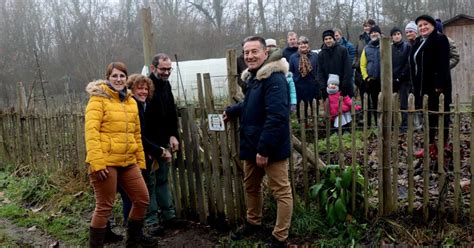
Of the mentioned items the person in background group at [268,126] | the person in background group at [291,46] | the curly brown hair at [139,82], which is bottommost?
the person in background group at [268,126]

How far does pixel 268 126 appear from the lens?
3.58 m

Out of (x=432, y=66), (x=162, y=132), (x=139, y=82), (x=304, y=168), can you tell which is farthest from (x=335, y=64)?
(x=139, y=82)

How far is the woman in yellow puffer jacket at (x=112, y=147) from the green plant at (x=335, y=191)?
1.68 m

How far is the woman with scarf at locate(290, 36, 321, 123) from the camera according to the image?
23.7 ft

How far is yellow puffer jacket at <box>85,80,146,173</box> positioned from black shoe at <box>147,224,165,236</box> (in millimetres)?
942

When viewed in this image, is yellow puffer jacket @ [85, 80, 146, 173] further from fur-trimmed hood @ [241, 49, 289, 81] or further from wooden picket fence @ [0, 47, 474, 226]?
fur-trimmed hood @ [241, 49, 289, 81]

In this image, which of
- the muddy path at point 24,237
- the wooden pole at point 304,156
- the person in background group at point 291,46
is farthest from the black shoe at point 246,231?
the person in background group at point 291,46

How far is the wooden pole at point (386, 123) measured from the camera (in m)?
4.04

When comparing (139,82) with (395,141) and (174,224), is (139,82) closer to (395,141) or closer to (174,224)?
(174,224)

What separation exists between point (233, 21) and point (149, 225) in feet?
78.7

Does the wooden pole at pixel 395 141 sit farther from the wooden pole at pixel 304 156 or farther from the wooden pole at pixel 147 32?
the wooden pole at pixel 147 32

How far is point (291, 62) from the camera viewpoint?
293 inches

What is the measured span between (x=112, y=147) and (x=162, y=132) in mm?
774

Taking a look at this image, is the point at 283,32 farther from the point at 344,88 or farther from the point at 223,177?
the point at 223,177
